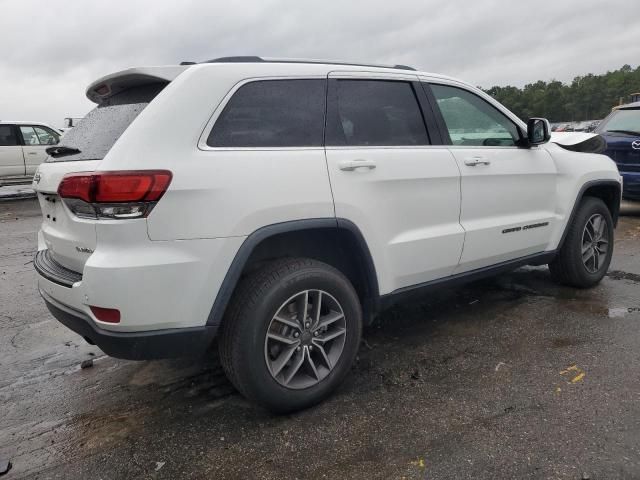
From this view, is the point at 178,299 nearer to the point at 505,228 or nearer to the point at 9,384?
the point at 9,384

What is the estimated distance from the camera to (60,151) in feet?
9.55

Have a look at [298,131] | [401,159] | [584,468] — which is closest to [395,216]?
[401,159]

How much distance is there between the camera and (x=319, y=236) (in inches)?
120

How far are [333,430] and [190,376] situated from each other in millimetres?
1119

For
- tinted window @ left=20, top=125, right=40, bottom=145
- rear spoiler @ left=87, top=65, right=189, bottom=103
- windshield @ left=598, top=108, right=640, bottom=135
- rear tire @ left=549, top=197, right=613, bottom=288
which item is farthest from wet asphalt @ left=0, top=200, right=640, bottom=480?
tinted window @ left=20, top=125, right=40, bottom=145

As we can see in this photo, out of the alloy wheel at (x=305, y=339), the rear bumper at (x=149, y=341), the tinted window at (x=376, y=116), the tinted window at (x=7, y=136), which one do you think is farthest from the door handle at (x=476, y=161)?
the tinted window at (x=7, y=136)

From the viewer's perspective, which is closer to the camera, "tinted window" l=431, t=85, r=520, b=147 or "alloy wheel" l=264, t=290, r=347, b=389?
"alloy wheel" l=264, t=290, r=347, b=389

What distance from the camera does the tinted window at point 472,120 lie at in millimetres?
3709

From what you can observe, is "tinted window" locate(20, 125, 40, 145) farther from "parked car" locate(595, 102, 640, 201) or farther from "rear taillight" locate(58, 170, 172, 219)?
"rear taillight" locate(58, 170, 172, 219)

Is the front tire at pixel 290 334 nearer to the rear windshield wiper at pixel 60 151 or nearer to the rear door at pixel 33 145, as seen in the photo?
the rear windshield wiper at pixel 60 151

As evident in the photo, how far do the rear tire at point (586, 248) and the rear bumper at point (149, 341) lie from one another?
3414mm

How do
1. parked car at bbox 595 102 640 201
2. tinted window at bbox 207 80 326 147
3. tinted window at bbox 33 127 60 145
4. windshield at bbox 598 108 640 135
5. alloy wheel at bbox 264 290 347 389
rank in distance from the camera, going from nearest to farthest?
tinted window at bbox 207 80 326 147 < alloy wheel at bbox 264 290 347 389 < parked car at bbox 595 102 640 201 < windshield at bbox 598 108 640 135 < tinted window at bbox 33 127 60 145

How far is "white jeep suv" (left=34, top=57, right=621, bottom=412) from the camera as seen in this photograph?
7.89ft

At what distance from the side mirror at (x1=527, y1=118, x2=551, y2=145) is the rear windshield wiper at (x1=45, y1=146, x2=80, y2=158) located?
3.21m
